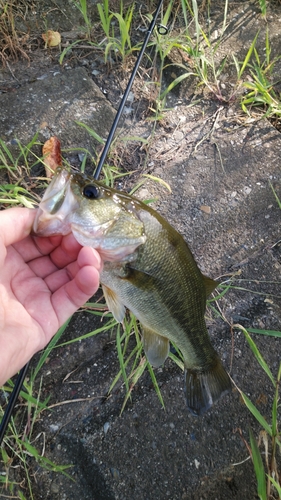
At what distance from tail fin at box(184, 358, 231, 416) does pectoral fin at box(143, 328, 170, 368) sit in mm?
171

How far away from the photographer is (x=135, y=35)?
391 centimetres

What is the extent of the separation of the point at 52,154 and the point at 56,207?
1275 millimetres

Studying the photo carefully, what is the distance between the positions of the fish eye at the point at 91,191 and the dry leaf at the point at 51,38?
227 cm

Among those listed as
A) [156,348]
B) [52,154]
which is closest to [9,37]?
[52,154]

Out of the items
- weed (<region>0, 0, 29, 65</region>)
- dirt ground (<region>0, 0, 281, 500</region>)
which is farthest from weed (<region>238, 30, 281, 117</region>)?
weed (<region>0, 0, 29, 65</region>)

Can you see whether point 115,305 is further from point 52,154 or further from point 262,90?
point 262,90

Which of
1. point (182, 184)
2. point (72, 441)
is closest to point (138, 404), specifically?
point (72, 441)

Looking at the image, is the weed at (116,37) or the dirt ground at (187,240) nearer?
the dirt ground at (187,240)

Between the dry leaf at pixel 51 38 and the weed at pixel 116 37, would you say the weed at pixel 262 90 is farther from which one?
the dry leaf at pixel 51 38

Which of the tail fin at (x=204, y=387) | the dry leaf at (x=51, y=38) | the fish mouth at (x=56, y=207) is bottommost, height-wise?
the tail fin at (x=204, y=387)

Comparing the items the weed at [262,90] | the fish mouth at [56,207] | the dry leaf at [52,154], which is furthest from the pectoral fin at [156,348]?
the weed at [262,90]

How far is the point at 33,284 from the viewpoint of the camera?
2.13 metres

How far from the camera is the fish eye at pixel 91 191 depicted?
2.02m

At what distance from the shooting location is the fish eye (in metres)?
2.02
